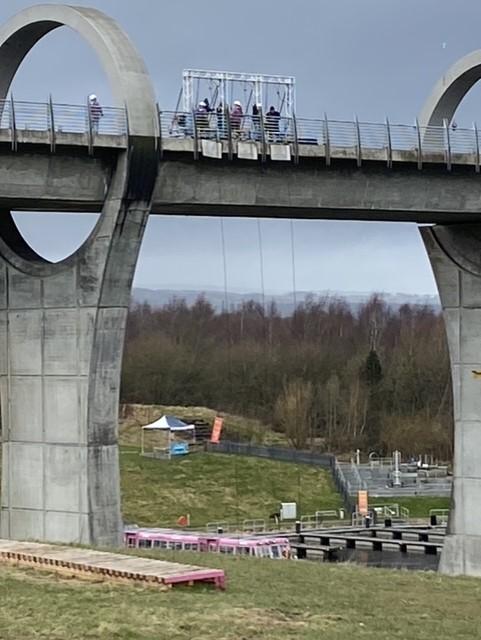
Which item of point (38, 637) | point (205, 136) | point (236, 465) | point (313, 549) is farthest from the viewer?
point (236, 465)

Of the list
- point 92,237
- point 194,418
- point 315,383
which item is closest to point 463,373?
point 92,237

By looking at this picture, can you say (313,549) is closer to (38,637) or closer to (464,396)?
(464,396)

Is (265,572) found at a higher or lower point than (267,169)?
lower

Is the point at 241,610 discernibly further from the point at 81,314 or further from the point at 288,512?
the point at 288,512

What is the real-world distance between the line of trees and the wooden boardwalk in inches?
3054

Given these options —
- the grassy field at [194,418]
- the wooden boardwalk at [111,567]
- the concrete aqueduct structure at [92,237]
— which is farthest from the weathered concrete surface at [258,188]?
the grassy field at [194,418]

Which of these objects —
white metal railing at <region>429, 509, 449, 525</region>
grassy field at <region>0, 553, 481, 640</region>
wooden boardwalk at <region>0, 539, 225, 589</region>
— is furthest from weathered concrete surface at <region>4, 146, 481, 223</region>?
white metal railing at <region>429, 509, 449, 525</region>

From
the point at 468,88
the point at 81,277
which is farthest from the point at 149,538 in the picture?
the point at 468,88

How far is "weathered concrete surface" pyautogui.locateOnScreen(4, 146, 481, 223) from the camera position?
34594mm

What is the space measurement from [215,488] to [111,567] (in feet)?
193

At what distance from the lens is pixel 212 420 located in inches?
4242

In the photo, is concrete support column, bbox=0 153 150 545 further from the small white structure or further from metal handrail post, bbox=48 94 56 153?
the small white structure

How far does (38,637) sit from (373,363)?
3856 inches

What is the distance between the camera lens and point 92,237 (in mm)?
35438
